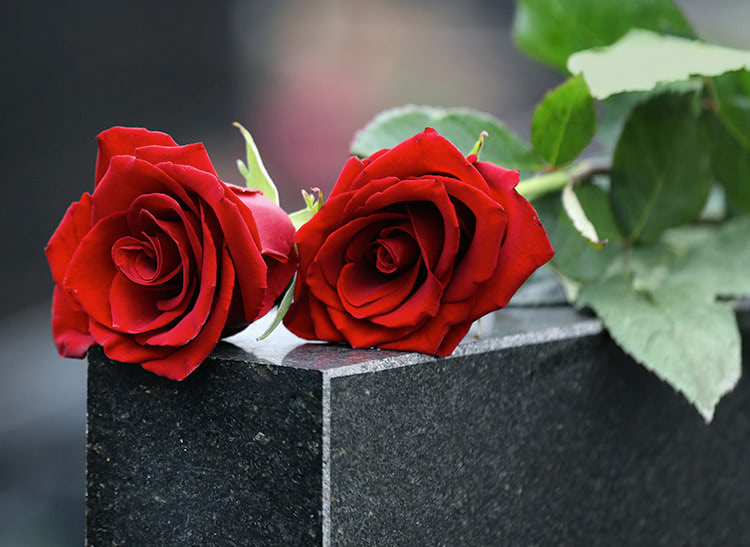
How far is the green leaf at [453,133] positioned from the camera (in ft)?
1.05

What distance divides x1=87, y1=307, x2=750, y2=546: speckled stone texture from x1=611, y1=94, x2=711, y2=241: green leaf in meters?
0.07

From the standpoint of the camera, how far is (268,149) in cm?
161

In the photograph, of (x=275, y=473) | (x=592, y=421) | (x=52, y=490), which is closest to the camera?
(x=275, y=473)

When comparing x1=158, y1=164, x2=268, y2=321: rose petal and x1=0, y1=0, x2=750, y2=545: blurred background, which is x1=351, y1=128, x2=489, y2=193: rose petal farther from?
x1=0, y1=0, x2=750, y2=545: blurred background

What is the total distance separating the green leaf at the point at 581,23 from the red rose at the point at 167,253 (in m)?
0.26

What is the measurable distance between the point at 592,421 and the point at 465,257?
0.14 metres

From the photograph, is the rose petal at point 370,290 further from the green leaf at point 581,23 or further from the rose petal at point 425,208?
the green leaf at point 581,23

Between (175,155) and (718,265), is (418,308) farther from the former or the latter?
(718,265)

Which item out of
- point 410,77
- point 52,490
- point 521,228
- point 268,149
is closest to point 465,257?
point 521,228

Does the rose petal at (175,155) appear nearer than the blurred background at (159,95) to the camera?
Yes

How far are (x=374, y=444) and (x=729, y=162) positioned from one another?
0.29 metres

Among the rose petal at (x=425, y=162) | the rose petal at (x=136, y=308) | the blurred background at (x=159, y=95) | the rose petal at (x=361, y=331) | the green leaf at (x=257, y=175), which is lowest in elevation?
the blurred background at (x=159, y=95)

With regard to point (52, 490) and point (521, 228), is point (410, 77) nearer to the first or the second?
point (52, 490)

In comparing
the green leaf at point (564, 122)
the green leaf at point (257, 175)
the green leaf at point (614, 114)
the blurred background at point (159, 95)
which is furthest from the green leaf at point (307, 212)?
the blurred background at point (159, 95)
